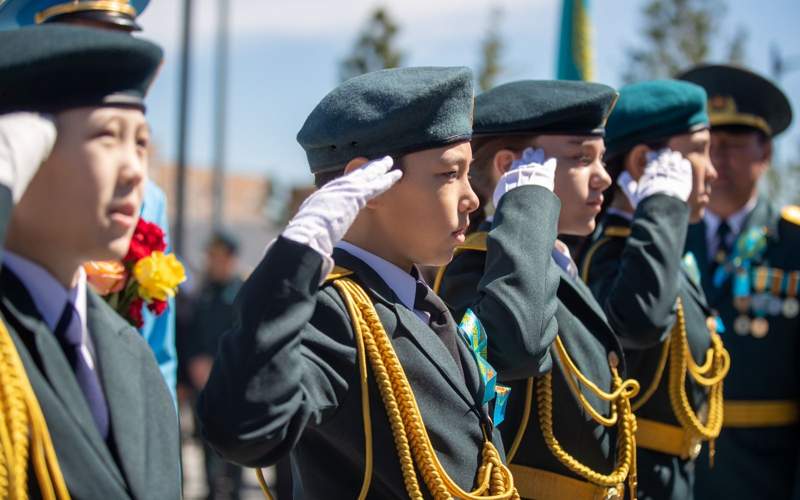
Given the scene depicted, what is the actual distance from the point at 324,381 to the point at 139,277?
0.95 metres

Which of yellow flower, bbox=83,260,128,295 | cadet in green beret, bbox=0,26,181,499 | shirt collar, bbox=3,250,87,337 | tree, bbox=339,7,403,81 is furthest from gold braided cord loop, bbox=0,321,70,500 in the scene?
tree, bbox=339,7,403,81

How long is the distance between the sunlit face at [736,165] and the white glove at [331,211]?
117 inches

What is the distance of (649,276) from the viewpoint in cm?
334

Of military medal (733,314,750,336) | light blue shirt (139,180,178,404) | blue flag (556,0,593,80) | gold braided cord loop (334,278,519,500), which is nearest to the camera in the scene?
gold braided cord loop (334,278,519,500)

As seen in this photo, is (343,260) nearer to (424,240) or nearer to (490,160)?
(424,240)

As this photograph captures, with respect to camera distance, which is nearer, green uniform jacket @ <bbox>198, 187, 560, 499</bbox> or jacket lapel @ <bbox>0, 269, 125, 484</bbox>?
jacket lapel @ <bbox>0, 269, 125, 484</bbox>

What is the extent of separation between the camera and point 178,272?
2961mm

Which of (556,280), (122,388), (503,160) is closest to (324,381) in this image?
(122,388)

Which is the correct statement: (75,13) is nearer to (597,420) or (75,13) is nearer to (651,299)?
(597,420)

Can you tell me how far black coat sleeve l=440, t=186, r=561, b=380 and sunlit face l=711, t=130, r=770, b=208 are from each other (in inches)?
85.7

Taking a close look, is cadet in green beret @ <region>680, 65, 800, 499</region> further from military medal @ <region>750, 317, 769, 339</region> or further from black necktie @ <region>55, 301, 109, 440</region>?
black necktie @ <region>55, 301, 109, 440</region>

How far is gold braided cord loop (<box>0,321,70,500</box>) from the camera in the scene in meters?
1.72

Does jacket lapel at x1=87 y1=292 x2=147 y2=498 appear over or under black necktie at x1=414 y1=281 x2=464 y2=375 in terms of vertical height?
over

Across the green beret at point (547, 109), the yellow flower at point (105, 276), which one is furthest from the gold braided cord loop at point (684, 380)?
the yellow flower at point (105, 276)
